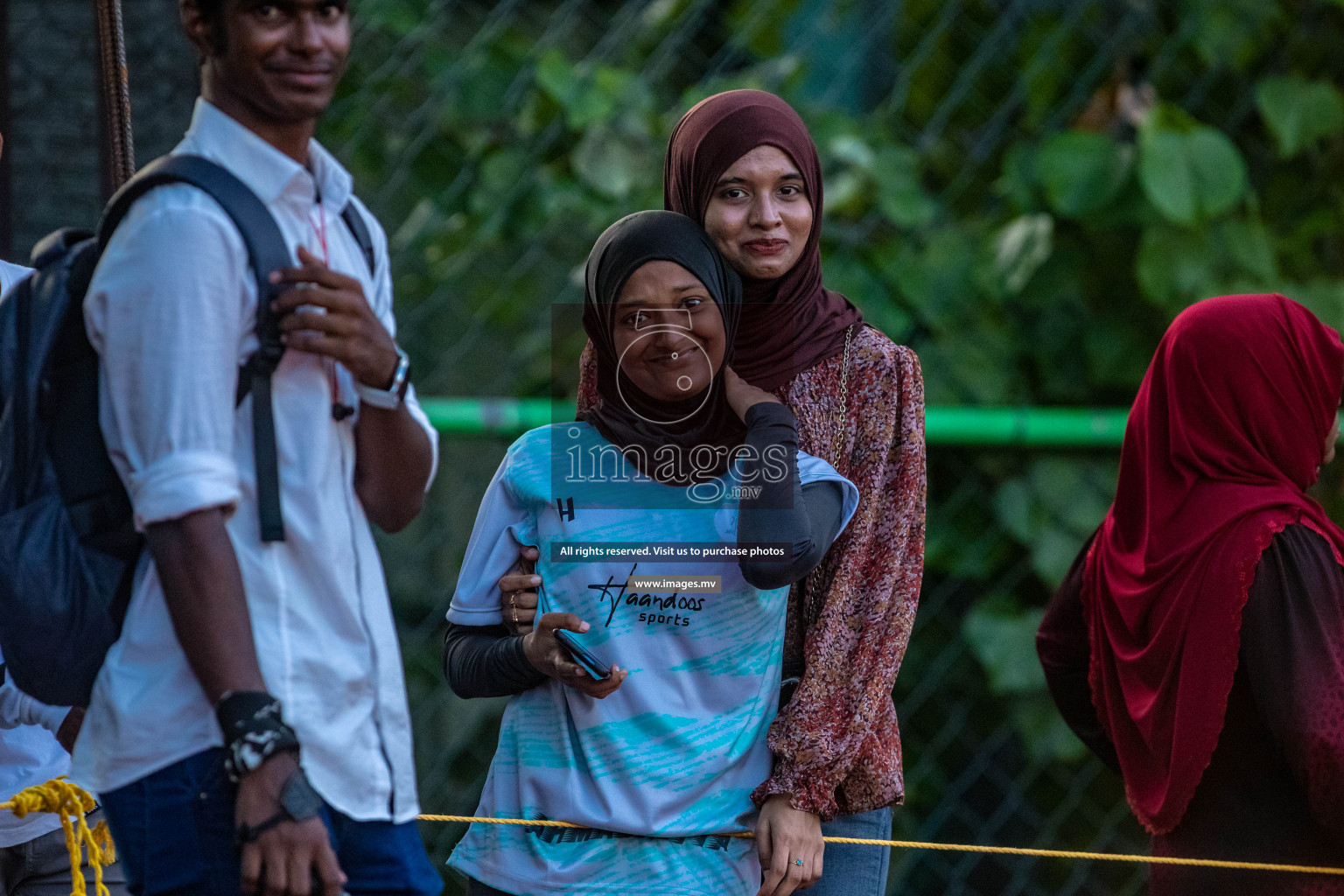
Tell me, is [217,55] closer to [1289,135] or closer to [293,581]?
[293,581]

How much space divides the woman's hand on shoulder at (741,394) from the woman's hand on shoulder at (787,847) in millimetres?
447

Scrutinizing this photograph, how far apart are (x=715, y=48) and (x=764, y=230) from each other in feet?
5.46

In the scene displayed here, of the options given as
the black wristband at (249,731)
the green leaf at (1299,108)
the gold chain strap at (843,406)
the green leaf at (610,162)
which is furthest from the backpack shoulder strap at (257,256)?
the green leaf at (1299,108)

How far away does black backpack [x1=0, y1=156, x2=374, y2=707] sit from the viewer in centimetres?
123

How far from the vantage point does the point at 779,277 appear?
6.25 feet

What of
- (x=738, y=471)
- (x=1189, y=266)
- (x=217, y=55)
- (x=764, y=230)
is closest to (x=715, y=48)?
(x=1189, y=266)

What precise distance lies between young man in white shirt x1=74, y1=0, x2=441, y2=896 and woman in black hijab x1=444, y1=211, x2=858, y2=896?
379 millimetres

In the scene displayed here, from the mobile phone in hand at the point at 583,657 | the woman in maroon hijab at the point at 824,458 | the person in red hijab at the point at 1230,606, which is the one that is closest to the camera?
the mobile phone in hand at the point at 583,657

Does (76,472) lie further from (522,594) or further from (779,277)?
(779,277)

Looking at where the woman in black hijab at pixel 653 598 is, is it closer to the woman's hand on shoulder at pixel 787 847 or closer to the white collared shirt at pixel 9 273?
the woman's hand on shoulder at pixel 787 847

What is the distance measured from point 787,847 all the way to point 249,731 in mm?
723

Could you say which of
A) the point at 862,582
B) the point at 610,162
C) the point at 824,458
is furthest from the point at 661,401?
the point at 610,162

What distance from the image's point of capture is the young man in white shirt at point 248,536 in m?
1.19

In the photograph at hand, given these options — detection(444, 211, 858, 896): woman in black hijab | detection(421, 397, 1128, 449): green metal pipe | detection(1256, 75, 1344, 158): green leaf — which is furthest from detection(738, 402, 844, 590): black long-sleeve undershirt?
detection(1256, 75, 1344, 158): green leaf
